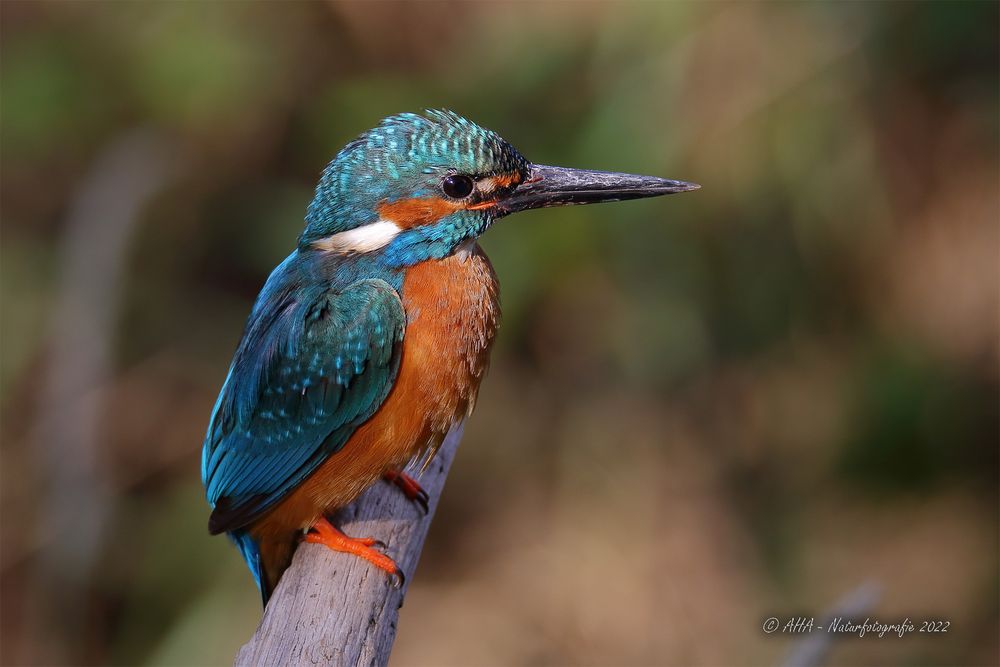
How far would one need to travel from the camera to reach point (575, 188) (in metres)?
2.51

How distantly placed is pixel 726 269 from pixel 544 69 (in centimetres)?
97

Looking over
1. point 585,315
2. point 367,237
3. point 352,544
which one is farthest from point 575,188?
point 585,315

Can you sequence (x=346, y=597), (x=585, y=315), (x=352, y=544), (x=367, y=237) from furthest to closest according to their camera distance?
(x=585, y=315) < (x=367, y=237) < (x=352, y=544) < (x=346, y=597)

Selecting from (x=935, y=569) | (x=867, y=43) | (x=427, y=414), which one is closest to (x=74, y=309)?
(x=427, y=414)

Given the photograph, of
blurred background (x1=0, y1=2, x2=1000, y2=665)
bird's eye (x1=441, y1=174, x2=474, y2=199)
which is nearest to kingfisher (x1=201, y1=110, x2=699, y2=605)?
bird's eye (x1=441, y1=174, x2=474, y2=199)

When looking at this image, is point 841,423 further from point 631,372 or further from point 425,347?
point 425,347

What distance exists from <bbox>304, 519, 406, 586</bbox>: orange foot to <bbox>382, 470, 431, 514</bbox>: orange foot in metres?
0.17

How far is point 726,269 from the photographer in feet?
12.7

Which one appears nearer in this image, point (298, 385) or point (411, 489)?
point (298, 385)

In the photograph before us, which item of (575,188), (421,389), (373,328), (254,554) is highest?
(575,188)

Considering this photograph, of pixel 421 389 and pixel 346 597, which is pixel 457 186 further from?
pixel 346 597

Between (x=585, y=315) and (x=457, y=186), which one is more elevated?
(x=457, y=186)

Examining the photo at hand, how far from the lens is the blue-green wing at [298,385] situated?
2.29 m

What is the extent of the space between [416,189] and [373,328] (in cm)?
31
